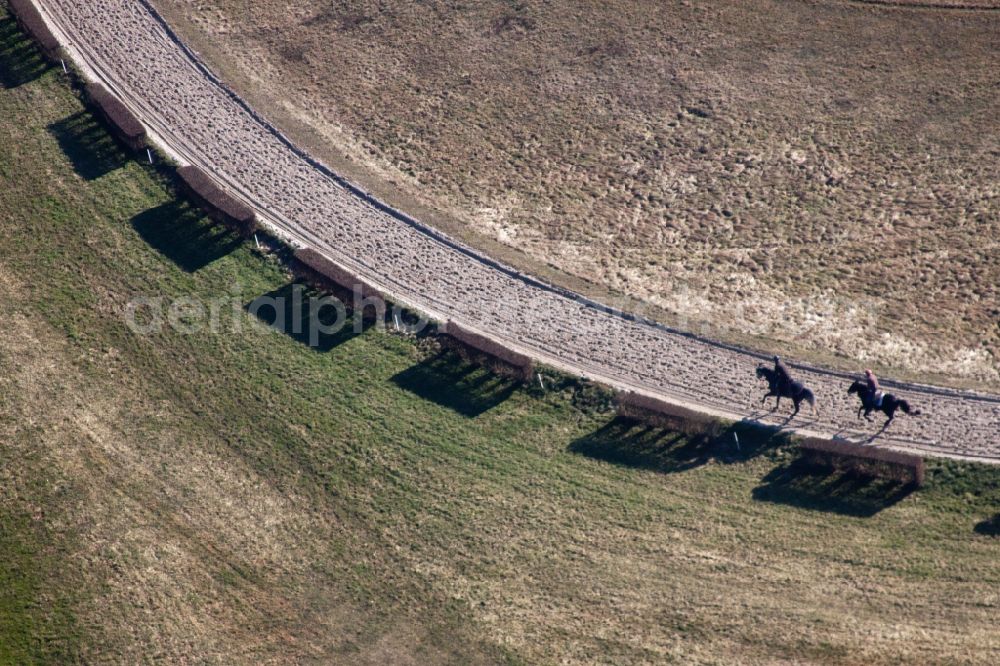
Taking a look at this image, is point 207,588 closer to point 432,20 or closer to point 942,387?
point 942,387

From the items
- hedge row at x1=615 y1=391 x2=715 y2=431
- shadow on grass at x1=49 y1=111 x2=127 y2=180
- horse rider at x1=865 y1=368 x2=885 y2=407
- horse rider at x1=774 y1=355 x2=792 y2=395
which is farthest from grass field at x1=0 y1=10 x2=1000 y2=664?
shadow on grass at x1=49 y1=111 x2=127 y2=180

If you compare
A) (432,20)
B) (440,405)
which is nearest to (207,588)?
(440,405)

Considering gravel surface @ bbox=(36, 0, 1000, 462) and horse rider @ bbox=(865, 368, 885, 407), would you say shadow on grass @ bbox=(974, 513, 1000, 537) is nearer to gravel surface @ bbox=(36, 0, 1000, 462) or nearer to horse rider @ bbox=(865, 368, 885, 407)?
gravel surface @ bbox=(36, 0, 1000, 462)

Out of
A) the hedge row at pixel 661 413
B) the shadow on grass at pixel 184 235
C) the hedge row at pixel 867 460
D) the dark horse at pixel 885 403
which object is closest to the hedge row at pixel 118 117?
the shadow on grass at pixel 184 235

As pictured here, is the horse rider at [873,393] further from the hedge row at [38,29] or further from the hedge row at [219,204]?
the hedge row at [38,29]

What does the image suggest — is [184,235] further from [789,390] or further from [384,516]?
[789,390]

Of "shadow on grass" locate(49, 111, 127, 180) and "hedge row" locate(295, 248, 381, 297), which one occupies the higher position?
"shadow on grass" locate(49, 111, 127, 180)
